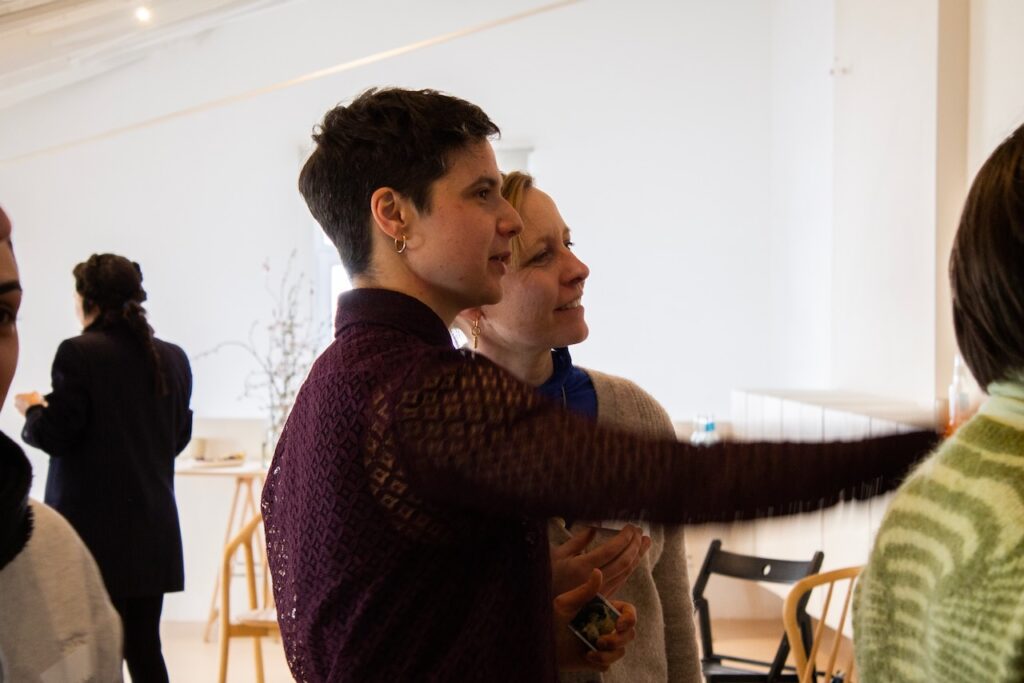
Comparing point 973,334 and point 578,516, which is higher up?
point 973,334

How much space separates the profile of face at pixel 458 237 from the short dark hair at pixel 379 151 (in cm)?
1

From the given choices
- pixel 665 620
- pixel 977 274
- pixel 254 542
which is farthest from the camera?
pixel 254 542

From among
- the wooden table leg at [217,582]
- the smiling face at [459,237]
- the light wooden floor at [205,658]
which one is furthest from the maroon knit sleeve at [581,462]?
the wooden table leg at [217,582]

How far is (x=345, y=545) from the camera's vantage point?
3.32ft

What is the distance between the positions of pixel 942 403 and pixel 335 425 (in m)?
2.96

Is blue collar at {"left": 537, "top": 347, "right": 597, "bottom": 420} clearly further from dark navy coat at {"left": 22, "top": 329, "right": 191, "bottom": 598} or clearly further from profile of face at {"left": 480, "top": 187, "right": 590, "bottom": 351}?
dark navy coat at {"left": 22, "top": 329, "right": 191, "bottom": 598}

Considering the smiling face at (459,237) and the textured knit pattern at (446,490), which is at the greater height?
the smiling face at (459,237)

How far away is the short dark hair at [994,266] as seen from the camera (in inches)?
32.1

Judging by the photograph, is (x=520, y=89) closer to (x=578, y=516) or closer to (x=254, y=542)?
(x=254, y=542)

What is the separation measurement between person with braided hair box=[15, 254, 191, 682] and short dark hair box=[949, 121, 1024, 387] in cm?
299

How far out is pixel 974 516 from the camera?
0.80 m

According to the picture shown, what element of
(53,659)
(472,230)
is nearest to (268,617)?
(472,230)

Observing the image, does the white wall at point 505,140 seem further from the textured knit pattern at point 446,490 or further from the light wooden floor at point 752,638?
the textured knit pattern at point 446,490

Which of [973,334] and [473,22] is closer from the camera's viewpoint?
[973,334]
